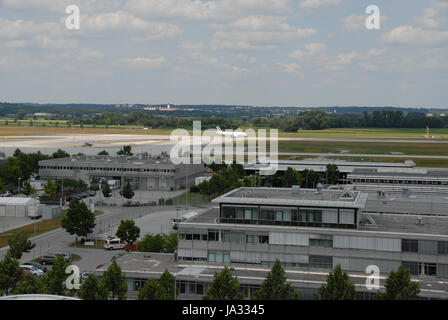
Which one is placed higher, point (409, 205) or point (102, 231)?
point (409, 205)

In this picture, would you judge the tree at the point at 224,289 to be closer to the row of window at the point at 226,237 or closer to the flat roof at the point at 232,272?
the flat roof at the point at 232,272

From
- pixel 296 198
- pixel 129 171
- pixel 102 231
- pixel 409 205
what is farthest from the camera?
pixel 129 171

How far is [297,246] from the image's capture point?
87.5ft

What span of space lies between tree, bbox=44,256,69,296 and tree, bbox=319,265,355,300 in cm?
1089

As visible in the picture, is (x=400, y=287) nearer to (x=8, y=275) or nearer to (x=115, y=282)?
(x=115, y=282)

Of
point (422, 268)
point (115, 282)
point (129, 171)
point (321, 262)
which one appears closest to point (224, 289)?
point (115, 282)

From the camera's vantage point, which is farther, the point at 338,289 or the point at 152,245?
the point at 152,245

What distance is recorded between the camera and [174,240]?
33.6 metres

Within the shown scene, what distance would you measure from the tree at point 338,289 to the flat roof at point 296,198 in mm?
5646

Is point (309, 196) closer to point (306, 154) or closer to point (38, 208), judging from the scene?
point (38, 208)

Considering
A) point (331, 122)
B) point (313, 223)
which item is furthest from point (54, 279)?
point (331, 122)

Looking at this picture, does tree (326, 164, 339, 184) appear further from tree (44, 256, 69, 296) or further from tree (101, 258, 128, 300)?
tree (101, 258, 128, 300)

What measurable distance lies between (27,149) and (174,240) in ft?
260

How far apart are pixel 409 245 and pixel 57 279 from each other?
1539 cm
